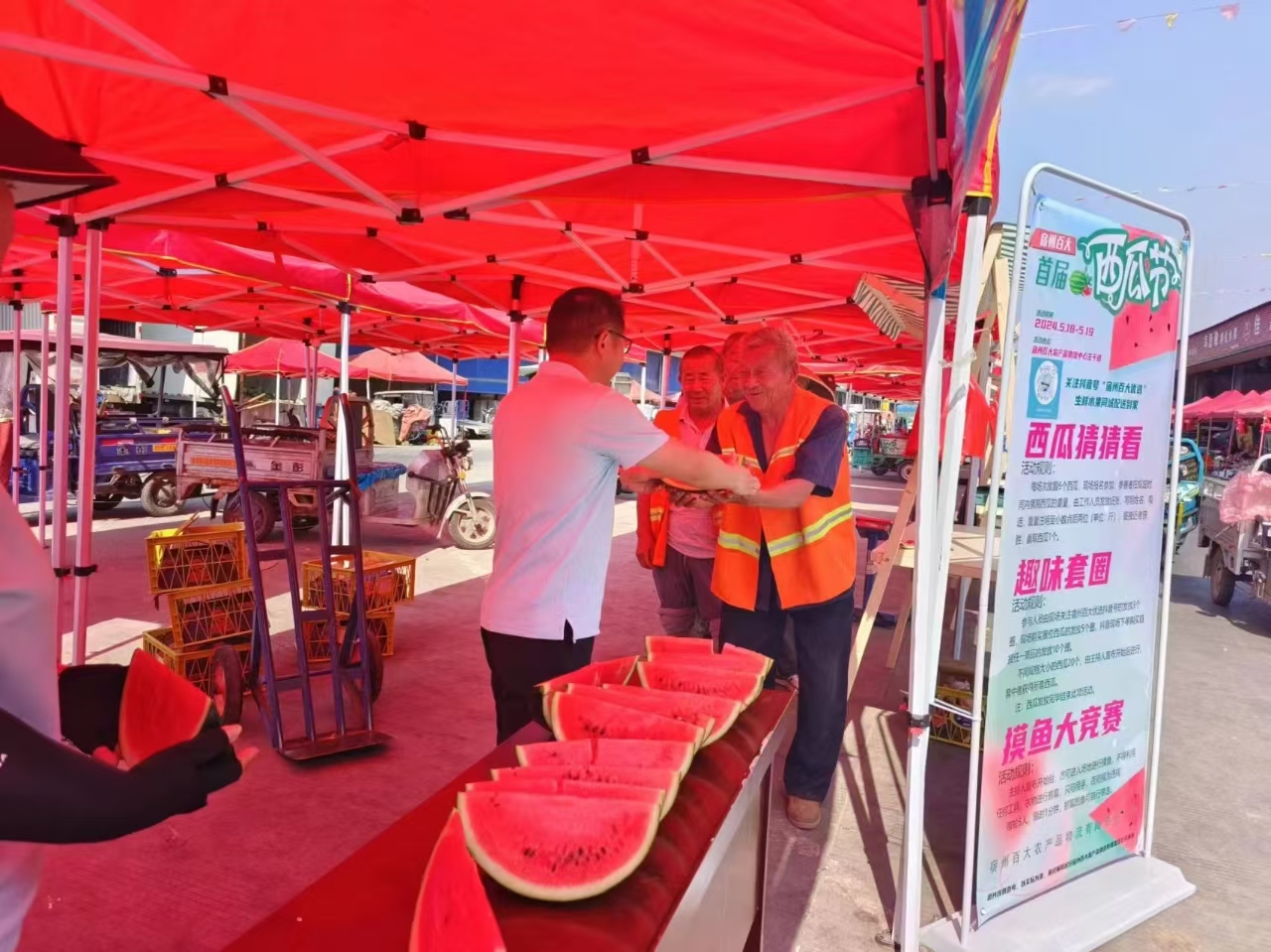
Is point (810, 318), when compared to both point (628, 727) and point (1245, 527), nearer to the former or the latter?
point (1245, 527)

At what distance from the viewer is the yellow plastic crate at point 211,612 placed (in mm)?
4719

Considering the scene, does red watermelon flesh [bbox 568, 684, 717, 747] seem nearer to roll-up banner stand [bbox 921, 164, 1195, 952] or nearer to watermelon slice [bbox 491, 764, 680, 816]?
watermelon slice [bbox 491, 764, 680, 816]

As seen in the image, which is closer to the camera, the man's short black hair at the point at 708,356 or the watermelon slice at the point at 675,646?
the watermelon slice at the point at 675,646

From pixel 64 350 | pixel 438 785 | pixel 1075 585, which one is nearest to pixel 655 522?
pixel 438 785

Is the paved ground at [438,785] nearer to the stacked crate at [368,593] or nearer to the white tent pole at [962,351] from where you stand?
the stacked crate at [368,593]

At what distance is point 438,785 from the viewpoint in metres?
3.93

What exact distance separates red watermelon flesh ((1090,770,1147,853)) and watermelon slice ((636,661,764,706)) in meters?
2.08

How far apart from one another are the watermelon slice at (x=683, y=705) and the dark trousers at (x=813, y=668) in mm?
1775

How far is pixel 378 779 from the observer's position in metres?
3.99

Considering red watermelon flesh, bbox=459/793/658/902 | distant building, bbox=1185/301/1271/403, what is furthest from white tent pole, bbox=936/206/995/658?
distant building, bbox=1185/301/1271/403

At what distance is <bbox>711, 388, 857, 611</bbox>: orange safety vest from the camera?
3.45 metres

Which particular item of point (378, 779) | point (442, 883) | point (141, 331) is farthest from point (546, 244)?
Answer: point (141, 331)

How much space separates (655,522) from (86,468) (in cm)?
325

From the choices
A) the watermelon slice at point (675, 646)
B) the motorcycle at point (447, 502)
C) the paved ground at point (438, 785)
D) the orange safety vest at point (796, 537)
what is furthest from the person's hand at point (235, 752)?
the motorcycle at point (447, 502)
